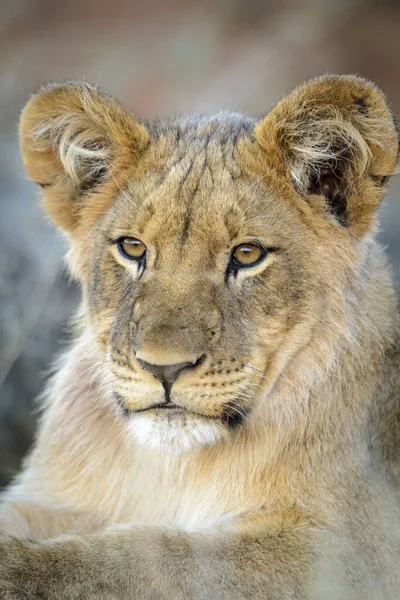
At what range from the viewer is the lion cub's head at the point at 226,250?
2531 millimetres

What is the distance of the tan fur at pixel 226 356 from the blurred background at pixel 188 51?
2.27 metres

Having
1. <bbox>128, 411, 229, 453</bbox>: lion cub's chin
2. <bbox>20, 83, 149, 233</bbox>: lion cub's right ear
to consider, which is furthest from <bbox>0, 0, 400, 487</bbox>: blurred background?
<bbox>128, 411, 229, 453</bbox>: lion cub's chin

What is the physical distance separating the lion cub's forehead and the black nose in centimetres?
42

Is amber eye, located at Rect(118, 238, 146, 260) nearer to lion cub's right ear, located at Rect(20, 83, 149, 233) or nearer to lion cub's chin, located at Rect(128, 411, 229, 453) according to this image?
lion cub's right ear, located at Rect(20, 83, 149, 233)

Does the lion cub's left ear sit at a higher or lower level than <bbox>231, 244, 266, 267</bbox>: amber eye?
higher

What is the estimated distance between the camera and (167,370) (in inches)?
95.5

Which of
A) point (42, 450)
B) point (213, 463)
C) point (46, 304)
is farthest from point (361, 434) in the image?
point (46, 304)

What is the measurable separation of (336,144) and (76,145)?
849 mm

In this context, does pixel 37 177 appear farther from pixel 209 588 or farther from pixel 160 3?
pixel 160 3

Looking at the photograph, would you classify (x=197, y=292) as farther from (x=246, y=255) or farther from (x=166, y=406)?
(x=166, y=406)

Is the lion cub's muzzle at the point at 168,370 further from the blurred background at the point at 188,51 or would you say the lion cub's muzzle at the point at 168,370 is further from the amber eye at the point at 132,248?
the blurred background at the point at 188,51

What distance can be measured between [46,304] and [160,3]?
3.12 metres

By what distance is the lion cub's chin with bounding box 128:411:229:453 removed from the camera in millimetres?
2521

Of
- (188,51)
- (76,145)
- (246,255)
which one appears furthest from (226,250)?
(188,51)
